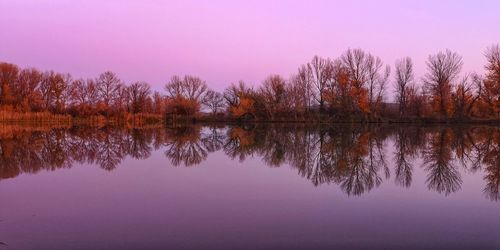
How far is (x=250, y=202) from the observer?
21.4 ft

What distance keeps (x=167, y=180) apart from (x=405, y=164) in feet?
20.0

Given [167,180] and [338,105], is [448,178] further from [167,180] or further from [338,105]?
[338,105]

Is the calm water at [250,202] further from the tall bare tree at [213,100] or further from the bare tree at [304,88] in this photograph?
the tall bare tree at [213,100]

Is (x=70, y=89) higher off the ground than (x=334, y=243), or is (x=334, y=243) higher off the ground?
(x=70, y=89)

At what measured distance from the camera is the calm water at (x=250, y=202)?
4602 millimetres

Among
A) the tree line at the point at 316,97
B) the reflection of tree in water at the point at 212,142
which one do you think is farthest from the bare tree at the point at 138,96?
the reflection of tree in water at the point at 212,142

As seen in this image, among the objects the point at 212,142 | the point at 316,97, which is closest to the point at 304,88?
the point at 316,97

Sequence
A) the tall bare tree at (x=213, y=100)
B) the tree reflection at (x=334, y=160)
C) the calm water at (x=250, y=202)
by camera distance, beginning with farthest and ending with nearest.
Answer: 1. the tall bare tree at (x=213, y=100)
2. the tree reflection at (x=334, y=160)
3. the calm water at (x=250, y=202)

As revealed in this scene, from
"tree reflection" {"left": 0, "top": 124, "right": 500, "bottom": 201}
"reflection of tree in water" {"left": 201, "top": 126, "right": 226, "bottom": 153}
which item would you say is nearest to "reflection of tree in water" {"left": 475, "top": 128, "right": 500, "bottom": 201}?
"tree reflection" {"left": 0, "top": 124, "right": 500, "bottom": 201}

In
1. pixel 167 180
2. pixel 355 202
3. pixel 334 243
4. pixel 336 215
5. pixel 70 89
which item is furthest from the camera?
pixel 70 89

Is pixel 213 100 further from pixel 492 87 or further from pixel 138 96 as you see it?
pixel 492 87

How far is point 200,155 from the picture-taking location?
13.4 m

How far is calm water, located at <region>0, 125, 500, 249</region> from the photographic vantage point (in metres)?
4.60

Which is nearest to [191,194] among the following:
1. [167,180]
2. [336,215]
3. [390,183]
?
[167,180]
